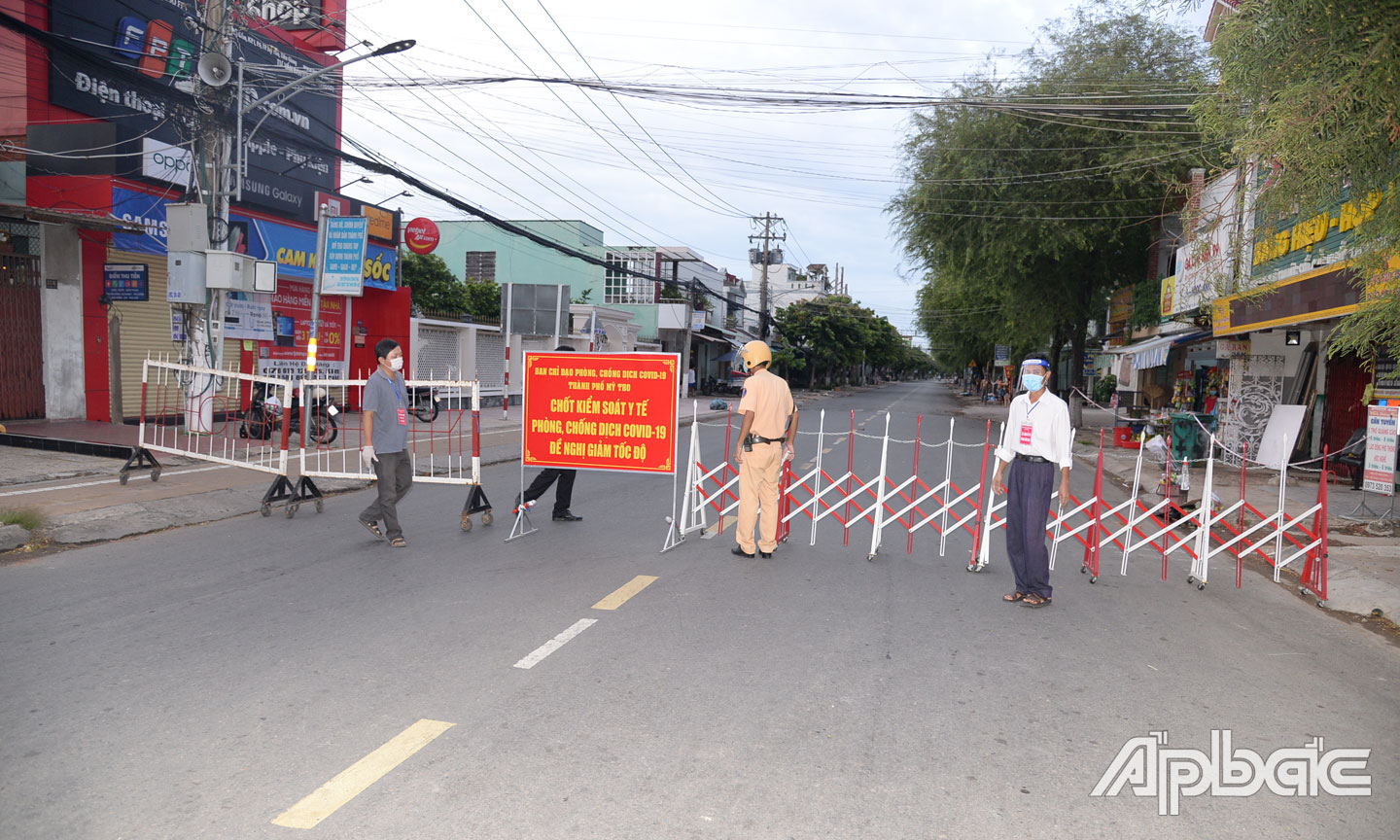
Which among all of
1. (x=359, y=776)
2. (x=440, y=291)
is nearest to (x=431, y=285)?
(x=440, y=291)

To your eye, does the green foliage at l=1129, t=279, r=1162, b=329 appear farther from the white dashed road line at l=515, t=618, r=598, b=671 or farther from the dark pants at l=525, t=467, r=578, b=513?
the white dashed road line at l=515, t=618, r=598, b=671

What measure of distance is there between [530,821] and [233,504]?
880 cm

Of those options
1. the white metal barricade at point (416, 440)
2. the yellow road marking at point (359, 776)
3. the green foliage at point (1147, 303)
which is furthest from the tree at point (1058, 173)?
the yellow road marking at point (359, 776)

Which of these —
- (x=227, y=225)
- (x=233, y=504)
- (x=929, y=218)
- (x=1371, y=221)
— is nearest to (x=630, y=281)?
(x=929, y=218)

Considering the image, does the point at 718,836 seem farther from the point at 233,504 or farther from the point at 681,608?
the point at 233,504

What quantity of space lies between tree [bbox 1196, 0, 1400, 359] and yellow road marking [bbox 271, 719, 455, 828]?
19.1ft

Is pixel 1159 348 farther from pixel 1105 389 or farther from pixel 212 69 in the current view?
pixel 1105 389

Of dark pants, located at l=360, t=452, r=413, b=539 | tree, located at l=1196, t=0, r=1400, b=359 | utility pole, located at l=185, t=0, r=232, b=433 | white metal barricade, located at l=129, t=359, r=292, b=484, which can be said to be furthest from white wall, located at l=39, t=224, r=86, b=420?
tree, located at l=1196, t=0, r=1400, b=359

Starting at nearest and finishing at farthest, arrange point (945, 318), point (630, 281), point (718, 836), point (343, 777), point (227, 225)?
1. point (718, 836)
2. point (343, 777)
3. point (227, 225)
4. point (945, 318)
5. point (630, 281)

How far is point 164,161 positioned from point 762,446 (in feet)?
53.6

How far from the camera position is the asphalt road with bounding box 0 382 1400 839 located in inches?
133

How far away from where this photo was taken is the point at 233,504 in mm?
10602
